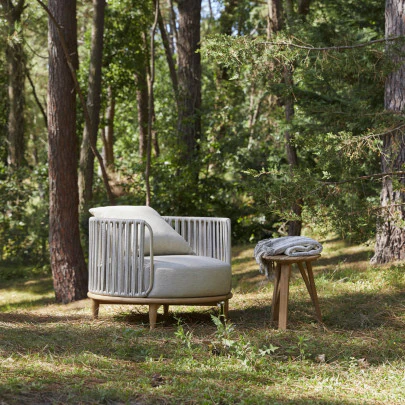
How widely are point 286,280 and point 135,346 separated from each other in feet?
4.17

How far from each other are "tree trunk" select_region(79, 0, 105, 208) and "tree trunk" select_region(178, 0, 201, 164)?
4.04 ft

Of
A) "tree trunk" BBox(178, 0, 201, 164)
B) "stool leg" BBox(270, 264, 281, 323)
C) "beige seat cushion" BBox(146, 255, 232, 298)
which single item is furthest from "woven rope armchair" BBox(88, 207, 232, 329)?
"tree trunk" BBox(178, 0, 201, 164)

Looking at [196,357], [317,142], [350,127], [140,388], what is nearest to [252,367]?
[196,357]

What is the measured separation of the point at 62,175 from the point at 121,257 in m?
2.75

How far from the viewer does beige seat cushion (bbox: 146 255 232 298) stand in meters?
5.04

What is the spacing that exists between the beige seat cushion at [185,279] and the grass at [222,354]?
27cm

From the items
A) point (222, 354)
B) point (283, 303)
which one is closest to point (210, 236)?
point (283, 303)

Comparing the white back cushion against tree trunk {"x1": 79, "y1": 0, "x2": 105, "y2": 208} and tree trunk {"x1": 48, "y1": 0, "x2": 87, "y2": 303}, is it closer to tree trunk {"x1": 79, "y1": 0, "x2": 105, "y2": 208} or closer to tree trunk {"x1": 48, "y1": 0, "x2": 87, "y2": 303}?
tree trunk {"x1": 48, "y1": 0, "x2": 87, "y2": 303}

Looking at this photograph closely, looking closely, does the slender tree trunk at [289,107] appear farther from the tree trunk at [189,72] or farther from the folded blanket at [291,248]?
the folded blanket at [291,248]

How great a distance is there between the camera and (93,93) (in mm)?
10453

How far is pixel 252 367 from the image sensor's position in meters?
3.84

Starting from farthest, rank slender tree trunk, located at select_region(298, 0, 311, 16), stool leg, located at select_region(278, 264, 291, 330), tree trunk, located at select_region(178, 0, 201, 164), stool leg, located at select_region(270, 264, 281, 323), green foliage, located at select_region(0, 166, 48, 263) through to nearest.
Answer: green foliage, located at select_region(0, 166, 48, 263) → tree trunk, located at select_region(178, 0, 201, 164) → slender tree trunk, located at select_region(298, 0, 311, 16) → stool leg, located at select_region(270, 264, 281, 323) → stool leg, located at select_region(278, 264, 291, 330)

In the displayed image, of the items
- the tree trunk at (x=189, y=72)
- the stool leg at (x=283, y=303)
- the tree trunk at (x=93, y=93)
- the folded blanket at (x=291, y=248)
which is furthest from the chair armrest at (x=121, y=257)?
the tree trunk at (x=189, y=72)

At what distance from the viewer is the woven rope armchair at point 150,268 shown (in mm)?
5047
